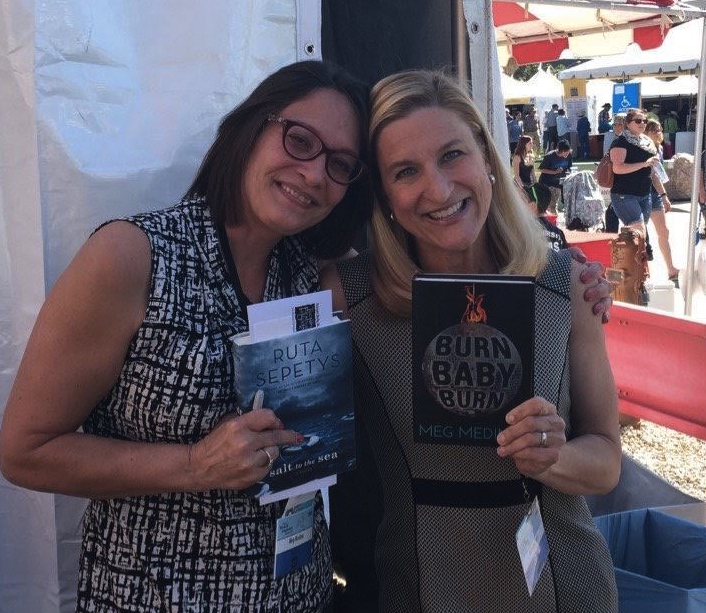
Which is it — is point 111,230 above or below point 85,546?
above

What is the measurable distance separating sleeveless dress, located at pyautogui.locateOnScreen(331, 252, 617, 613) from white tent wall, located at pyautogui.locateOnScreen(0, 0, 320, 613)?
25.1 inches

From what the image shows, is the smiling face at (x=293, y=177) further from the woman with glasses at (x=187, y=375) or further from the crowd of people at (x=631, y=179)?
the crowd of people at (x=631, y=179)

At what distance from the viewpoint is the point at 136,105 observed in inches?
72.3

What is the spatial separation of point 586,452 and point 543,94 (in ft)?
78.6

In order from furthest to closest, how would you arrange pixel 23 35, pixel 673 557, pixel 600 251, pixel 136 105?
pixel 600 251 → pixel 673 557 → pixel 136 105 → pixel 23 35

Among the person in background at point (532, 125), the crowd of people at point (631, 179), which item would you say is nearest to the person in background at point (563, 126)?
the person in background at point (532, 125)

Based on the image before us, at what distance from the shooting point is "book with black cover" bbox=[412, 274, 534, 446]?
129 cm

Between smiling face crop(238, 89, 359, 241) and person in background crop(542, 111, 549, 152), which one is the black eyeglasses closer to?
smiling face crop(238, 89, 359, 241)

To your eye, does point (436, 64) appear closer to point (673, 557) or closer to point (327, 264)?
point (327, 264)

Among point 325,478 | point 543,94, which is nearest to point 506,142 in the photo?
point 325,478

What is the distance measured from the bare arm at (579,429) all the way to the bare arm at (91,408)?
38 centimetres

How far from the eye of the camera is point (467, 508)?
150cm

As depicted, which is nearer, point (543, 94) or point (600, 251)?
point (600, 251)

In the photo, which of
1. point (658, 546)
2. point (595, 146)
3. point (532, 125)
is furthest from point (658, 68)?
point (658, 546)
